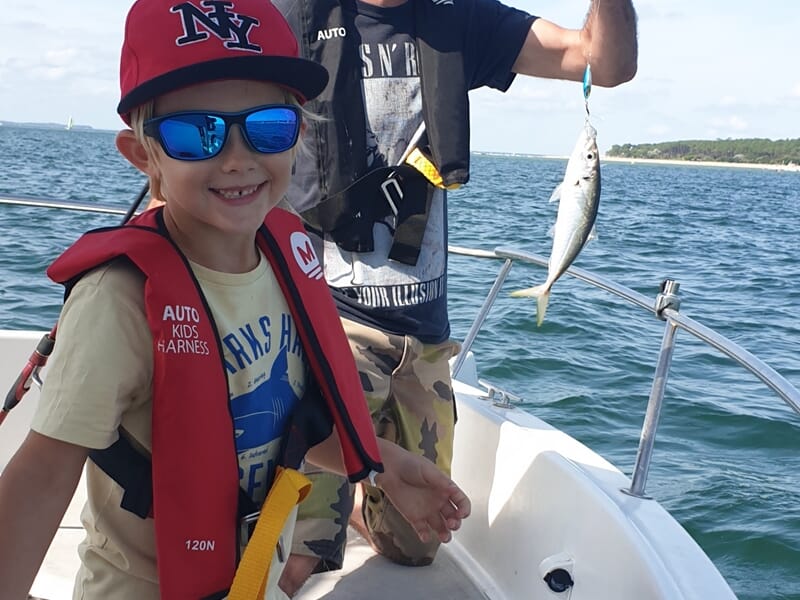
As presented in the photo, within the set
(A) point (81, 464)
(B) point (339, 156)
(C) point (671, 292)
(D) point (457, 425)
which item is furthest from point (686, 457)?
(A) point (81, 464)

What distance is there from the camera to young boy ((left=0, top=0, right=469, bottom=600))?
1.30 m

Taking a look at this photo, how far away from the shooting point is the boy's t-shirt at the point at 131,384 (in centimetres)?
129

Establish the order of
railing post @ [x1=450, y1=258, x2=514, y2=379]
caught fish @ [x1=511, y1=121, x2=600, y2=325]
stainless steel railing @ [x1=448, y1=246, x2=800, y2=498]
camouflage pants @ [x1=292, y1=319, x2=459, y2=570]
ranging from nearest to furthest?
stainless steel railing @ [x1=448, y1=246, x2=800, y2=498], caught fish @ [x1=511, y1=121, x2=600, y2=325], camouflage pants @ [x1=292, y1=319, x2=459, y2=570], railing post @ [x1=450, y1=258, x2=514, y2=379]

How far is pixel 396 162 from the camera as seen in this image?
260 centimetres

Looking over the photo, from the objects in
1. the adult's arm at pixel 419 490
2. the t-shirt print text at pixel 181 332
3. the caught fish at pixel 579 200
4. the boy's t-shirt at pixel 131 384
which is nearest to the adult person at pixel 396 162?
the caught fish at pixel 579 200

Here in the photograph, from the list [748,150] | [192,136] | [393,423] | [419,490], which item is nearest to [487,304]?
[393,423]

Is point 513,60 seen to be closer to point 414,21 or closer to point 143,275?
point 414,21

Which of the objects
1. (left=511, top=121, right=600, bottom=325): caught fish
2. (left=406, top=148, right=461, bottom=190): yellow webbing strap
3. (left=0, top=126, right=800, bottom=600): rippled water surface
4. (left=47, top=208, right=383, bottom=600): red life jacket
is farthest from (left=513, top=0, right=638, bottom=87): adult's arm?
(left=0, top=126, right=800, bottom=600): rippled water surface

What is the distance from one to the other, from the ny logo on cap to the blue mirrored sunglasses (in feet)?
0.35

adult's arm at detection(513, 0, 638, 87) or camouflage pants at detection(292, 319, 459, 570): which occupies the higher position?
adult's arm at detection(513, 0, 638, 87)

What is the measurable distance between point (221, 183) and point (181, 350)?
287 millimetres

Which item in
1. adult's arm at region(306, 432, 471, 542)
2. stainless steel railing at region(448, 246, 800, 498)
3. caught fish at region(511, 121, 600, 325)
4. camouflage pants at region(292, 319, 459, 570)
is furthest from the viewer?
camouflage pants at region(292, 319, 459, 570)

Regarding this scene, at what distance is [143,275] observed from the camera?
4.67ft

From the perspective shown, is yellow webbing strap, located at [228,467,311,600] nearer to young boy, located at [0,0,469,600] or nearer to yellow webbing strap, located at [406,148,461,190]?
young boy, located at [0,0,469,600]
